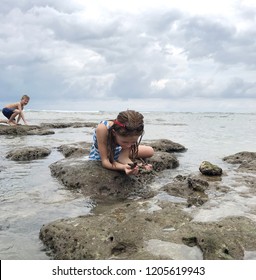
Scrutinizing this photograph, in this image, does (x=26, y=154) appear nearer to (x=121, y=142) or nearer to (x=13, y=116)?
(x=121, y=142)

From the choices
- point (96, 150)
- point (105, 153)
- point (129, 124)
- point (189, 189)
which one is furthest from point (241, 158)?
point (129, 124)

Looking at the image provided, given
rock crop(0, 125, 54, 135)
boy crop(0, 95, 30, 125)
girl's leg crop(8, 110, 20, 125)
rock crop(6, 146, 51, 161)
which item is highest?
boy crop(0, 95, 30, 125)

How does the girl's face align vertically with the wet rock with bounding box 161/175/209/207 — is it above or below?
above

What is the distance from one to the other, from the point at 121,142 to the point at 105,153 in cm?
56

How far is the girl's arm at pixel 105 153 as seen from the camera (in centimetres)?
539

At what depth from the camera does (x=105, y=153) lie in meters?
5.67

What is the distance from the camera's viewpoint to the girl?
4934 millimetres

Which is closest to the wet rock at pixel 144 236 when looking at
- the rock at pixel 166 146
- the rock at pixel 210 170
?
the rock at pixel 210 170

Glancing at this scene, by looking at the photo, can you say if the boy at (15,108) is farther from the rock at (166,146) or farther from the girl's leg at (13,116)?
the rock at (166,146)

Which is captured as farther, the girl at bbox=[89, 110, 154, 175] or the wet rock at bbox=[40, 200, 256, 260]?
the girl at bbox=[89, 110, 154, 175]

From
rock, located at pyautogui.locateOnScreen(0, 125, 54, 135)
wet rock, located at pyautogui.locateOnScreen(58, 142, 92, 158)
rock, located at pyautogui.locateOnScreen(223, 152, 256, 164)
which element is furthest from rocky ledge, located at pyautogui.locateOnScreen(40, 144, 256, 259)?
rock, located at pyautogui.locateOnScreen(0, 125, 54, 135)

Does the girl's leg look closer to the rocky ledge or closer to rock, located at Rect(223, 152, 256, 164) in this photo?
rock, located at Rect(223, 152, 256, 164)
